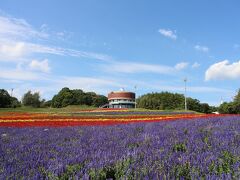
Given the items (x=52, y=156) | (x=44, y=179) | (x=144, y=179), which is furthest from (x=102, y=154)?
(x=144, y=179)

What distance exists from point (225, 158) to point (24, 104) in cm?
8939

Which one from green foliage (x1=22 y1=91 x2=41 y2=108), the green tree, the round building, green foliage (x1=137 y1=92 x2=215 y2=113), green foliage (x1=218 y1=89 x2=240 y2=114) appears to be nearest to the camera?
green foliage (x1=218 y1=89 x2=240 y2=114)

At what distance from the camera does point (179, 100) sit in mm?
99438

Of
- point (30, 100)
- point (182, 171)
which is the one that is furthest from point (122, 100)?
point (182, 171)

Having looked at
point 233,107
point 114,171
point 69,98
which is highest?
point 69,98

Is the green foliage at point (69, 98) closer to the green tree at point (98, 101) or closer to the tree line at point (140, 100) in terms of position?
the tree line at point (140, 100)

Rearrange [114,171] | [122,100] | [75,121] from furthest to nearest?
[122,100], [75,121], [114,171]

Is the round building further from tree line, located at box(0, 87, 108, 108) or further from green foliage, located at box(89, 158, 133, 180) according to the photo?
green foliage, located at box(89, 158, 133, 180)

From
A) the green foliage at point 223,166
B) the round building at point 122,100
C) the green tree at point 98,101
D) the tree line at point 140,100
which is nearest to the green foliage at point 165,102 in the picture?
the tree line at point 140,100

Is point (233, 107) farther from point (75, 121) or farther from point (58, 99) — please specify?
point (75, 121)

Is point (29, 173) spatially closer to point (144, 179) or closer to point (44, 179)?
point (44, 179)

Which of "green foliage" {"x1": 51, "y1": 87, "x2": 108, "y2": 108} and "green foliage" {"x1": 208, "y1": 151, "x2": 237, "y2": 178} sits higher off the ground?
"green foliage" {"x1": 51, "y1": 87, "x2": 108, "y2": 108}

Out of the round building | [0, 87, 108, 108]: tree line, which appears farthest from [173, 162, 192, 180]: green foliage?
the round building

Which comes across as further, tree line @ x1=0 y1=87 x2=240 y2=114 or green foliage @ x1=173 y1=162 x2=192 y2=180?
tree line @ x1=0 y1=87 x2=240 y2=114
